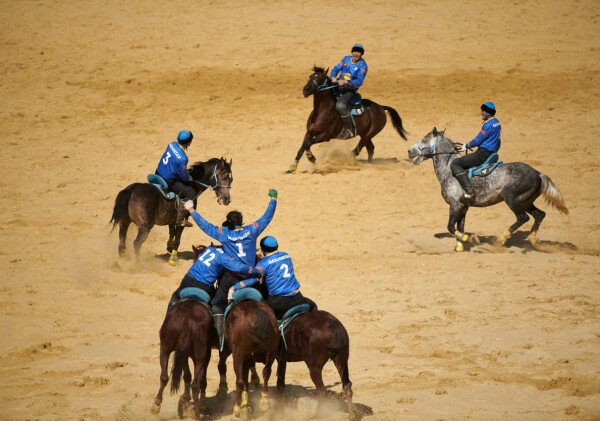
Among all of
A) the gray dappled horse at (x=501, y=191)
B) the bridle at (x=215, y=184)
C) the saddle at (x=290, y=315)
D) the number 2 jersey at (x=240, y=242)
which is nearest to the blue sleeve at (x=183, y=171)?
the bridle at (x=215, y=184)

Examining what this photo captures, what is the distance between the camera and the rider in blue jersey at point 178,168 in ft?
53.1

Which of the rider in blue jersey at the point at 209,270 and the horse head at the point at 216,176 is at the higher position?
the horse head at the point at 216,176

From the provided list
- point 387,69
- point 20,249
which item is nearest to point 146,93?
point 387,69

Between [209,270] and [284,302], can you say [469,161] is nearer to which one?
[284,302]

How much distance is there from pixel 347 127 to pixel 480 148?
5.65 meters

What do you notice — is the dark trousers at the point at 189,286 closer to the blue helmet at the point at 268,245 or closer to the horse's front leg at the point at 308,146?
the blue helmet at the point at 268,245

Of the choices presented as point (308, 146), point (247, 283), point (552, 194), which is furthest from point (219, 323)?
point (308, 146)

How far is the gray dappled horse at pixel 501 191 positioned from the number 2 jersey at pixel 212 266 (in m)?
6.96

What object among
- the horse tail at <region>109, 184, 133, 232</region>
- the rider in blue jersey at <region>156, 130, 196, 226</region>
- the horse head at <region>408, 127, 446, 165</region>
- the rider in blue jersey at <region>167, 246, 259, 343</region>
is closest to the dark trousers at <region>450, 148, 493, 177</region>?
the horse head at <region>408, 127, 446, 165</region>

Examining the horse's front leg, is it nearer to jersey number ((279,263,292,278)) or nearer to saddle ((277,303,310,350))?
jersey number ((279,263,292,278))

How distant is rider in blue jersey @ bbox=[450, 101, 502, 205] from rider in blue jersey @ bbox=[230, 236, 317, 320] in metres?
6.82

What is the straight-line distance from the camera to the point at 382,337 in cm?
1350

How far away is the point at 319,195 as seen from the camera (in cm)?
2041

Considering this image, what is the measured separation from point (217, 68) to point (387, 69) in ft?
18.2
